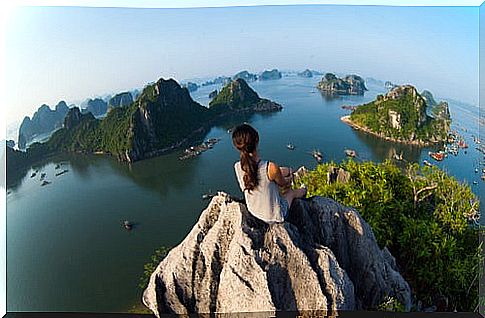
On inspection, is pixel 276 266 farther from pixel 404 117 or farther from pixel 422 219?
pixel 404 117

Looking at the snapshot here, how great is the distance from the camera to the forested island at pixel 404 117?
460 centimetres

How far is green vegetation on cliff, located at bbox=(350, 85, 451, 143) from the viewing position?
4621mm

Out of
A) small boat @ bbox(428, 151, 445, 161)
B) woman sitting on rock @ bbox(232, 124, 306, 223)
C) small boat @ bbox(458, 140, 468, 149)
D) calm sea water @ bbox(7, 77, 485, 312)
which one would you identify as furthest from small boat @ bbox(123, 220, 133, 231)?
small boat @ bbox(458, 140, 468, 149)

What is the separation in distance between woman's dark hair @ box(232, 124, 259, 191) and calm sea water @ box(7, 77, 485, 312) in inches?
59.3

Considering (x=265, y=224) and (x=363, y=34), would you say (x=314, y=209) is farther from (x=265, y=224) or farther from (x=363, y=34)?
(x=363, y=34)

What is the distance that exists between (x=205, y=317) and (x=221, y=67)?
224 cm

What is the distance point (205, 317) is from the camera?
2875 millimetres

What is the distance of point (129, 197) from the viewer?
14.9 feet

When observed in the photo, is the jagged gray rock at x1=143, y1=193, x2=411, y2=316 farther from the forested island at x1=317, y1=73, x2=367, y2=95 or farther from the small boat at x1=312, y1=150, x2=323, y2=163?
the forested island at x1=317, y1=73, x2=367, y2=95

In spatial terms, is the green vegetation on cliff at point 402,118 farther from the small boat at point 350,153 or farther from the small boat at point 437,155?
the small boat at point 350,153

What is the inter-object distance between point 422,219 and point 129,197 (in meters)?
2.39

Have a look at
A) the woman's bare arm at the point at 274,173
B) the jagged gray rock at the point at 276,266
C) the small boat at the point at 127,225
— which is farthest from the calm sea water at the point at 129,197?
the woman's bare arm at the point at 274,173

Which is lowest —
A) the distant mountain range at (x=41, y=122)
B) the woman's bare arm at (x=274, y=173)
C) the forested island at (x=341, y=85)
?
the woman's bare arm at (x=274, y=173)

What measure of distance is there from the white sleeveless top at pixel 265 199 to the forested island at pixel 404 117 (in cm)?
215
